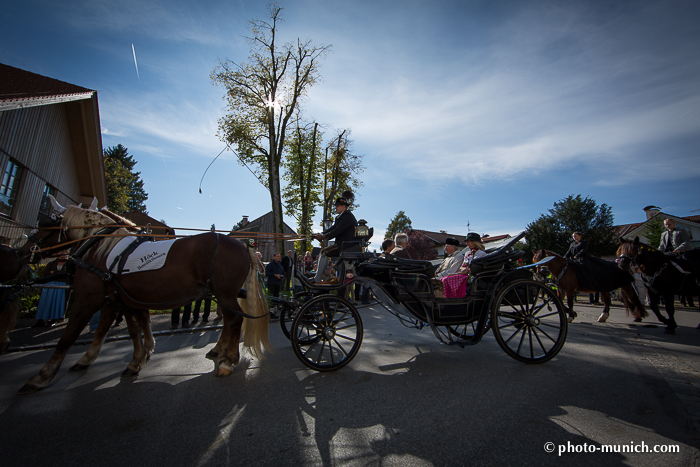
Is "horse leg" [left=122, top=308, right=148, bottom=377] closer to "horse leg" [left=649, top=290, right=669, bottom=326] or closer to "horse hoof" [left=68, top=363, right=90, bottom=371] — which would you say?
"horse hoof" [left=68, top=363, right=90, bottom=371]

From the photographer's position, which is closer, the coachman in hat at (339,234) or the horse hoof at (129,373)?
the horse hoof at (129,373)

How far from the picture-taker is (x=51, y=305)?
6547 mm

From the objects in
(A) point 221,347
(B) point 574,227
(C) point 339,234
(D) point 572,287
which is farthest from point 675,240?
(B) point 574,227

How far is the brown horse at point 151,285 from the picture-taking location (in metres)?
3.59

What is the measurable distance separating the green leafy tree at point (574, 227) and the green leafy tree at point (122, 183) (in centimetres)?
3703

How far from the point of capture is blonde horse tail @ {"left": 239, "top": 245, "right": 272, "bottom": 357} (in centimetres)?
408

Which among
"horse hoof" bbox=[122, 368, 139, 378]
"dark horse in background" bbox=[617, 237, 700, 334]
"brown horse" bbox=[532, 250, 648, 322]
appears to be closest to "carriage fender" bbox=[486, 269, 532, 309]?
"brown horse" bbox=[532, 250, 648, 322]

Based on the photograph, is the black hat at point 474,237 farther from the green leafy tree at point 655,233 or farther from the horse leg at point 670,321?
the green leafy tree at point 655,233

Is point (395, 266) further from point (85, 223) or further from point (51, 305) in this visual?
point (51, 305)

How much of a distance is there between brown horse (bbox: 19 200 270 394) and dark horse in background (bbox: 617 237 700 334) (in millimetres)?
7740

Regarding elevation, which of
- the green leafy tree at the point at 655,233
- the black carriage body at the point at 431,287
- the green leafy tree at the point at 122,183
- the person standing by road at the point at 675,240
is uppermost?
the green leafy tree at the point at 122,183

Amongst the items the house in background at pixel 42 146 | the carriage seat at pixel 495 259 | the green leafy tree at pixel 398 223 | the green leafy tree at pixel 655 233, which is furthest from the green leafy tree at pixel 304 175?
the green leafy tree at pixel 398 223

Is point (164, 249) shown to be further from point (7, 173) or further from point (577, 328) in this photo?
point (7, 173)

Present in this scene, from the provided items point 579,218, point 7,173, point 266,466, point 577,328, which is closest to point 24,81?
point 7,173
